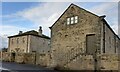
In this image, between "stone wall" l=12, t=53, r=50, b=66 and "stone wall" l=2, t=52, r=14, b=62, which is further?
"stone wall" l=2, t=52, r=14, b=62

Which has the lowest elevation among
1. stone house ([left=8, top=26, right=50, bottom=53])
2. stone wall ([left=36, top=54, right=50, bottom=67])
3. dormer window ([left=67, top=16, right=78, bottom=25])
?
stone wall ([left=36, top=54, right=50, bottom=67])

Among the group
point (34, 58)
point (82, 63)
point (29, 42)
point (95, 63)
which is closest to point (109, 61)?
point (95, 63)

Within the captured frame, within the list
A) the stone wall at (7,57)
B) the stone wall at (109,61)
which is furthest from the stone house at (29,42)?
the stone wall at (109,61)

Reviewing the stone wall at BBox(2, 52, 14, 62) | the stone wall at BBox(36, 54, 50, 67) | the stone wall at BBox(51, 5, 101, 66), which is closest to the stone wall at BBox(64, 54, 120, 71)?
the stone wall at BBox(51, 5, 101, 66)

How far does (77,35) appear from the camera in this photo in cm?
2892

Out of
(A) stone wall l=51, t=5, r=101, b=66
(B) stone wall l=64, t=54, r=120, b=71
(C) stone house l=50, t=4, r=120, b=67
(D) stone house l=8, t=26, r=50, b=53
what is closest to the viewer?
(B) stone wall l=64, t=54, r=120, b=71

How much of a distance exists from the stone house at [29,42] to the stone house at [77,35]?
1545 centimetres

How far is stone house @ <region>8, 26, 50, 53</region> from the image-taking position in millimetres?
47091

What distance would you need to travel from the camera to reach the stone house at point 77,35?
87.0 feet

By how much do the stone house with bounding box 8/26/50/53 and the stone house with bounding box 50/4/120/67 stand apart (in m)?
15.5

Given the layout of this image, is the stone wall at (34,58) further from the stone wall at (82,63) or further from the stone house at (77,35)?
the stone wall at (82,63)

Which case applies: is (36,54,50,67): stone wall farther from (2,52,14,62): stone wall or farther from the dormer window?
(2,52,14,62): stone wall

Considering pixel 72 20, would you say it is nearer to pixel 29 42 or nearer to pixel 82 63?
pixel 82 63

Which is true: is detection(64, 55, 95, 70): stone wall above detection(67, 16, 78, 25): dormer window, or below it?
below
